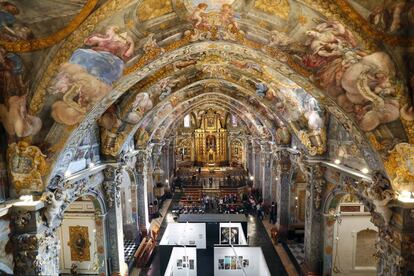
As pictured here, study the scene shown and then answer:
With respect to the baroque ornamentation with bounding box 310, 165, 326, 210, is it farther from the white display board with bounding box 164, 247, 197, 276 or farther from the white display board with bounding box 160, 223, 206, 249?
the white display board with bounding box 164, 247, 197, 276

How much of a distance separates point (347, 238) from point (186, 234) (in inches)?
333

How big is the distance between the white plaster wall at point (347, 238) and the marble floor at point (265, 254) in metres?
2.57

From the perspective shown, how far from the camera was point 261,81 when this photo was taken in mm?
14992

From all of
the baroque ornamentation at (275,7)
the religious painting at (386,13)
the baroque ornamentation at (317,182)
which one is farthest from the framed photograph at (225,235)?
the religious painting at (386,13)

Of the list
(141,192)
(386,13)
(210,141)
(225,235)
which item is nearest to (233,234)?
(225,235)

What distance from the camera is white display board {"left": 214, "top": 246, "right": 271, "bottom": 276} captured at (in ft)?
43.2

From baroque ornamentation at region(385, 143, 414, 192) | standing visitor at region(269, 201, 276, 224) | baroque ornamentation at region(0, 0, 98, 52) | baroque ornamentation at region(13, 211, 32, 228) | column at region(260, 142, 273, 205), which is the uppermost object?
baroque ornamentation at region(0, 0, 98, 52)

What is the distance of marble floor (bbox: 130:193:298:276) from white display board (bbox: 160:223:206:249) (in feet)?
6.71

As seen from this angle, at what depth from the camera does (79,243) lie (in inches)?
618

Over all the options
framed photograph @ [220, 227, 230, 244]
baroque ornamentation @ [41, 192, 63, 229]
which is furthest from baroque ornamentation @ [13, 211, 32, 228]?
framed photograph @ [220, 227, 230, 244]

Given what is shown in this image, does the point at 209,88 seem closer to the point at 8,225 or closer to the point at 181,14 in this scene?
the point at 181,14

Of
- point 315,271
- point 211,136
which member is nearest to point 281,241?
point 315,271

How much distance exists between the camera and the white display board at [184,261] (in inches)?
Result: 524

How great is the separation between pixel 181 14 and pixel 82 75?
350 centimetres
